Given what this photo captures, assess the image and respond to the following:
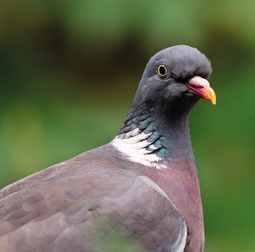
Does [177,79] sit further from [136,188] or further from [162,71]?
[136,188]

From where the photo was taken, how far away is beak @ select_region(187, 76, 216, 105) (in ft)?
13.2

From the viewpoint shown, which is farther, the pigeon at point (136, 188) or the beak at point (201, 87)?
the beak at point (201, 87)

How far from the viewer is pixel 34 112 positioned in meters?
4.51

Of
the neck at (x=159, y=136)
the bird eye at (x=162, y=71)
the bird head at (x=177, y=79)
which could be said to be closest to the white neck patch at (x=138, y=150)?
the neck at (x=159, y=136)

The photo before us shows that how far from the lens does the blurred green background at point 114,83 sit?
355 centimetres

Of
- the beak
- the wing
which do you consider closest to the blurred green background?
the beak

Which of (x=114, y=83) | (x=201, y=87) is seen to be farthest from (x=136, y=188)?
(x=114, y=83)

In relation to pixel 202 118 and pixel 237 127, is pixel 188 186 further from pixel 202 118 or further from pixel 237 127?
pixel 237 127

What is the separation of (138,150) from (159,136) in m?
0.10

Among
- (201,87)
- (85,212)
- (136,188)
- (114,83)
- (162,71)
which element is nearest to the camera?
(85,212)

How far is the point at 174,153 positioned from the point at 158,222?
446 millimetres

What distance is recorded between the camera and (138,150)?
4270 mm

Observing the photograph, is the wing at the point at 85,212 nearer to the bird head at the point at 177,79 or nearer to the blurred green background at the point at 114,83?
the blurred green background at the point at 114,83

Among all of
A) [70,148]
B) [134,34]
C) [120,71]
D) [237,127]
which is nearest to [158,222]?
[237,127]
